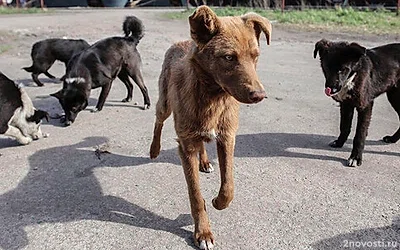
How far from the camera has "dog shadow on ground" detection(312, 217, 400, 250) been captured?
3.03m

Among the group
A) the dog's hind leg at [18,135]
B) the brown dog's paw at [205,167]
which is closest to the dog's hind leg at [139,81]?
the dog's hind leg at [18,135]

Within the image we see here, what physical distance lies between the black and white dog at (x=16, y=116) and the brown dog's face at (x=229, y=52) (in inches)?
126

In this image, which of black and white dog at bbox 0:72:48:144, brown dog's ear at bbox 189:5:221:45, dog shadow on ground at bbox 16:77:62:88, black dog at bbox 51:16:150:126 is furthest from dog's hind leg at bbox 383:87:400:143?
dog shadow on ground at bbox 16:77:62:88

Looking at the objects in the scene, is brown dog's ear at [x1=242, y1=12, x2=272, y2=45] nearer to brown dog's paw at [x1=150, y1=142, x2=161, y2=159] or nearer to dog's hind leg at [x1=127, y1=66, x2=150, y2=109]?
brown dog's paw at [x1=150, y1=142, x2=161, y2=159]

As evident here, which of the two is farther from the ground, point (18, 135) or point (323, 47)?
point (323, 47)

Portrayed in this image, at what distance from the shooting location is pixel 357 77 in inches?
176

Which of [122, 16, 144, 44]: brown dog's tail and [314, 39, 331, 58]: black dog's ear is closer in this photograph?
[314, 39, 331, 58]: black dog's ear

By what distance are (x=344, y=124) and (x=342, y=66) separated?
0.76m

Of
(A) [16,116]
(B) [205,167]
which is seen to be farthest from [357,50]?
(A) [16,116]

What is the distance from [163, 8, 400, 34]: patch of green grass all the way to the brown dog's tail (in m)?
9.13

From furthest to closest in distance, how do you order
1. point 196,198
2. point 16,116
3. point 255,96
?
point 16,116
point 196,198
point 255,96

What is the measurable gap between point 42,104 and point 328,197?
4.92 m

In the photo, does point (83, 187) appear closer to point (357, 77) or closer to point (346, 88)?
point (346, 88)

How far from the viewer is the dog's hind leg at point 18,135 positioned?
5184 millimetres
